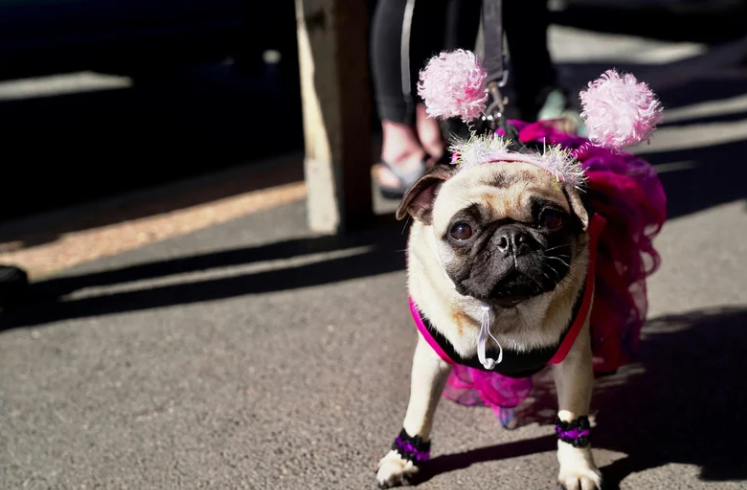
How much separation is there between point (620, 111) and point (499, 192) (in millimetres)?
389

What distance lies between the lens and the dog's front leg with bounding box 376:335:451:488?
236cm

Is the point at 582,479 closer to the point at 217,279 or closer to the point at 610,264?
the point at 610,264

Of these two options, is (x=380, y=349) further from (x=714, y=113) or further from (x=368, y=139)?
(x=714, y=113)

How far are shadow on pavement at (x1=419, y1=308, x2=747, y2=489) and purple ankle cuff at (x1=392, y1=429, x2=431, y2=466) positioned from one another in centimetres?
9

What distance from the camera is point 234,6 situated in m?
6.39

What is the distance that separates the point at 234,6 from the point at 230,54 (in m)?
0.40

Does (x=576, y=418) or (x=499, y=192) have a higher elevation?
(x=499, y=192)

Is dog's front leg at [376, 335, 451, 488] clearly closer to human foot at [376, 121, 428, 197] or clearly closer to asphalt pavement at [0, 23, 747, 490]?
asphalt pavement at [0, 23, 747, 490]

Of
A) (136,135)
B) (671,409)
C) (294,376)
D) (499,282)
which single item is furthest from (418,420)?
(136,135)

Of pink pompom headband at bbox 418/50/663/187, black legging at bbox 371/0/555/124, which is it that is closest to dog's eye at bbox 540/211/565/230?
pink pompom headband at bbox 418/50/663/187

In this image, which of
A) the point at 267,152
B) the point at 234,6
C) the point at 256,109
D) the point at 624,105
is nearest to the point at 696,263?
the point at 624,105

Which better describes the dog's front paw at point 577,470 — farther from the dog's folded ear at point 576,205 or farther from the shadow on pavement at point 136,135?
the shadow on pavement at point 136,135

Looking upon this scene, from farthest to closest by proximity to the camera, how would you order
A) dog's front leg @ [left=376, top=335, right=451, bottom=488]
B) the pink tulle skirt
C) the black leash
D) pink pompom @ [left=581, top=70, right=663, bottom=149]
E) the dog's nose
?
the black leash
the pink tulle skirt
dog's front leg @ [left=376, top=335, right=451, bottom=488]
pink pompom @ [left=581, top=70, right=663, bottom=149]
the dog's nose

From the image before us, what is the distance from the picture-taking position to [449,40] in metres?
4.52
